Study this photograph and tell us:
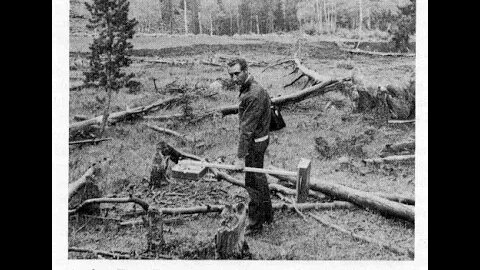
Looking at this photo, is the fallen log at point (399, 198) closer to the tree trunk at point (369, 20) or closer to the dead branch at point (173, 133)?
the tree trunk at point (369, 20)

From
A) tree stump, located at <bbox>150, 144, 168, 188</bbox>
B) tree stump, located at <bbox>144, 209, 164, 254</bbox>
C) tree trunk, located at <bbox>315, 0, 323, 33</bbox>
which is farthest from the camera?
tree trunk, located at <bbox>315, 0, 323, 33</bbox>

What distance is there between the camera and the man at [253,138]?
663 cm

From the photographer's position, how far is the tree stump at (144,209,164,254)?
704 cm

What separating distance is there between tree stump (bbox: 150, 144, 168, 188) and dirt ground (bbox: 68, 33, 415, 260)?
0.09 meters

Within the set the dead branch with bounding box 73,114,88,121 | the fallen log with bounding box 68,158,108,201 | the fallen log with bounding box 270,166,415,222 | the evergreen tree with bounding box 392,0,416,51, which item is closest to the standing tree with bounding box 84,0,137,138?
the dead branch with bounding box 73,114,88,121

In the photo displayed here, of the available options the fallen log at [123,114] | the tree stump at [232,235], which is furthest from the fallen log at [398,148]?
the fallen log at [123,114]

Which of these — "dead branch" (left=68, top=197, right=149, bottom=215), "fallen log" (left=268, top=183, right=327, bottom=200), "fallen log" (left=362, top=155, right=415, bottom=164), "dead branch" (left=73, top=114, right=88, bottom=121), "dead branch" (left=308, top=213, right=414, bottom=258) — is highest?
"dead branch" (left=73, top=114, right=88, bottom=121)

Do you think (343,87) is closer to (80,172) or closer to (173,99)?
(173,99)

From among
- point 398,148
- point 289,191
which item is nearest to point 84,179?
point 289,191

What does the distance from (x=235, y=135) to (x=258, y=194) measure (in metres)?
0.99

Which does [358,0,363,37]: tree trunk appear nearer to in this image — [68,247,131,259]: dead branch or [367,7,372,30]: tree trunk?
[367,7,372,30]: tree trunk

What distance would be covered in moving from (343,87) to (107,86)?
3162 mm

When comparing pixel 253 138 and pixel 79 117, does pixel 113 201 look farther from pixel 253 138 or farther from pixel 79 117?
pixel 253 138
